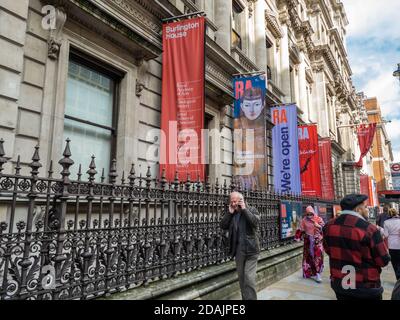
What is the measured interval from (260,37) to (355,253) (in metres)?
14.4

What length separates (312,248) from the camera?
7758mm

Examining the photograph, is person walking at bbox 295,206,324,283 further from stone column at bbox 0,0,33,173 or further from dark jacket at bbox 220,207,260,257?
stone column at bbox 0,0,33,173

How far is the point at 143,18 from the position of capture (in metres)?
8.24

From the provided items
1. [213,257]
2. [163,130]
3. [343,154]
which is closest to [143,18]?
[163,130]

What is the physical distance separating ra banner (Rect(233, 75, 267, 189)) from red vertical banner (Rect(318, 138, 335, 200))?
10.7 metres

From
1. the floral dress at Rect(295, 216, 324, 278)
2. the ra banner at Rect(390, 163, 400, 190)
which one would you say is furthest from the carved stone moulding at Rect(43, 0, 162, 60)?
the ra banner at Rect(390, 163, 400, 190)

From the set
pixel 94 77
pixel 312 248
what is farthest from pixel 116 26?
pixel 312 248

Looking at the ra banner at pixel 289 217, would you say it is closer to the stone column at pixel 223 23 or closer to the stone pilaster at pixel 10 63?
the stone column at pixel 223 23

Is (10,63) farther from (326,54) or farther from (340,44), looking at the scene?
(340,44)

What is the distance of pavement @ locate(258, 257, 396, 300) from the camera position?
6.22 metres

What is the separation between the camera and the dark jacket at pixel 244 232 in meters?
4.76

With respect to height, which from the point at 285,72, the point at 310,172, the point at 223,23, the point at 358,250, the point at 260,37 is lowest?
the point at 358,250

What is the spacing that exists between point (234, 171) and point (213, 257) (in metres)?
6.39

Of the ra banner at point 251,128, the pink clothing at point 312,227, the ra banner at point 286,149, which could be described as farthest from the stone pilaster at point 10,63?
A: the ra banner at point 286,149
